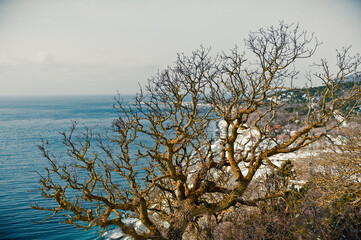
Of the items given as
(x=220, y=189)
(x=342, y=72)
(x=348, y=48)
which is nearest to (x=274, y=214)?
(x=220, y=189)

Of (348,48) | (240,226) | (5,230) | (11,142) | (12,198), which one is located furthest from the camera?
(11,142)

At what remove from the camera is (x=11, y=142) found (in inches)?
2104

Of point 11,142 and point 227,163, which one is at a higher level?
point 227,163

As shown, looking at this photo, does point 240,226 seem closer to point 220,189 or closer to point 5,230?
point 220,189

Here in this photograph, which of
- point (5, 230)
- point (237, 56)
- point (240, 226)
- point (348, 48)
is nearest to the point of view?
point (348, 48)

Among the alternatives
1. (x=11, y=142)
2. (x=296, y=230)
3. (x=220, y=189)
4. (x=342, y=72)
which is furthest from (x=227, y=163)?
(x=11, y=142)

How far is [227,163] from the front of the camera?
11445 mm

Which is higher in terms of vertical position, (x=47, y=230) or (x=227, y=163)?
(x=227, y=163)

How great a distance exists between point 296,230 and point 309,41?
8085 millimetres

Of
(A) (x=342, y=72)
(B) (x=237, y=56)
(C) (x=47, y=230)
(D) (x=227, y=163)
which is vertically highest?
(B) (x=237, y=56)

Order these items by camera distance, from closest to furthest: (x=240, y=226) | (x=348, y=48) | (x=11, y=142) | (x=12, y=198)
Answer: (x=348, y=48) < (x=240, y=226) < (x=12, y=198) < (x=11, y=142)

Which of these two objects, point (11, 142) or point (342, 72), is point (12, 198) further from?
point (342, 72)

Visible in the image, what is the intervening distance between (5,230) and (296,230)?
23.8m

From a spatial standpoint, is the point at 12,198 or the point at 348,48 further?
the point at 12,198
